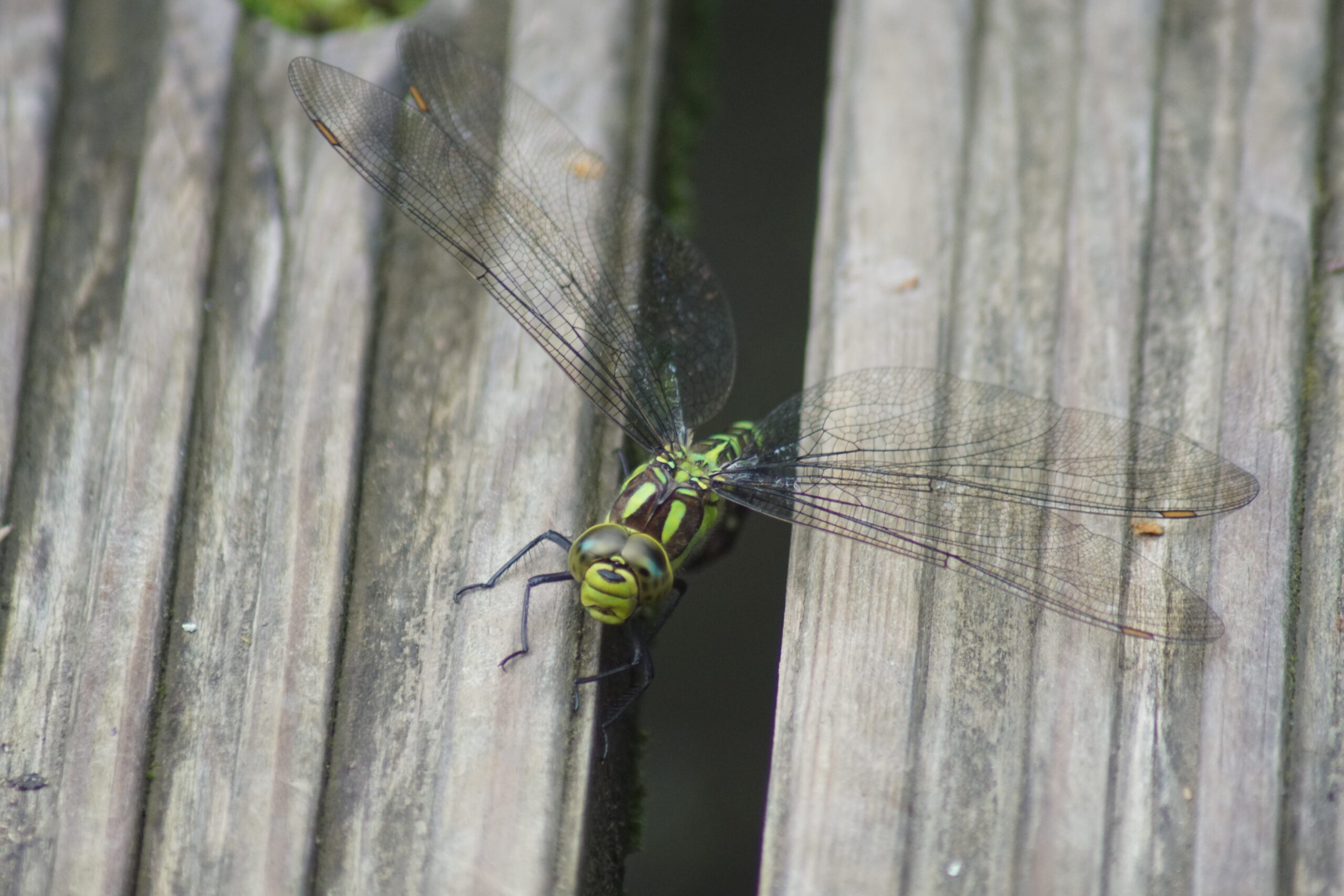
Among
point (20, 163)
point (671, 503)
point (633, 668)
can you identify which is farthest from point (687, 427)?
point (20, 163)

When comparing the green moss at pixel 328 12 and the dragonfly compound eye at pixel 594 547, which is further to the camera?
the green moss at pixel 328 12

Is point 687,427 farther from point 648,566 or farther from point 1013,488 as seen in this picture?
point 1013,488

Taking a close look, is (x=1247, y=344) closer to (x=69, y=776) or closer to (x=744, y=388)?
(x=744, y=388)

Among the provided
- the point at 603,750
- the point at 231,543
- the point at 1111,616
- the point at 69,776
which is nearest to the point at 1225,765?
the point at 1111,616

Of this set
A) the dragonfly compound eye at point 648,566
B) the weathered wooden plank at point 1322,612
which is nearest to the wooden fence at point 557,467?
the weathered wooden plank at point 1322,612

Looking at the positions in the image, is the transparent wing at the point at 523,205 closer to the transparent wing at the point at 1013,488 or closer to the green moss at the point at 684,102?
the green moss at the point at 684,102
